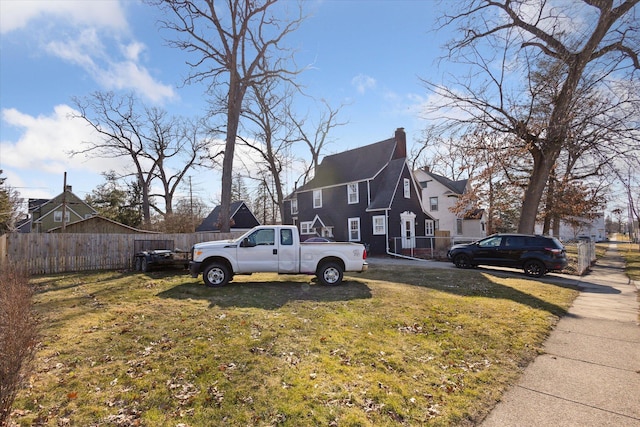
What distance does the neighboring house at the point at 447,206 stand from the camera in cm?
3925

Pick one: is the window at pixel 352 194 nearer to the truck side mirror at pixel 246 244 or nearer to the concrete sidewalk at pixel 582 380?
the truck side mirror at pixel 246 244

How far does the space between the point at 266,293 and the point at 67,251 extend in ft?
36.0

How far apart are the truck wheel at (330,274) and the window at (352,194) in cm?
1777

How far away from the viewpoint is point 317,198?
3183 cm

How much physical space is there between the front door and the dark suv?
8006 millimetres

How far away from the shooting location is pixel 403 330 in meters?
6.68

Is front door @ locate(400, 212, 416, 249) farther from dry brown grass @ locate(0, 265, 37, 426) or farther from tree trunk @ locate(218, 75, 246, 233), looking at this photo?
dry brown grass @ locate(0, 265, 37, 426)

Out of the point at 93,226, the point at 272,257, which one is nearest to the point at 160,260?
the point at 272,257

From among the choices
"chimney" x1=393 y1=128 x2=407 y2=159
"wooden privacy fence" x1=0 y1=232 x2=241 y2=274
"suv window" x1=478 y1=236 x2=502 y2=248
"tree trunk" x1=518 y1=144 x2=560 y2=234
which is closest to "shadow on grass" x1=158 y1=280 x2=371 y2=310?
"wooden privacy fence" x1=0 y1=232 x2=241 y2=274

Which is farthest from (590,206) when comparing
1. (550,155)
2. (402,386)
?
(402,386)

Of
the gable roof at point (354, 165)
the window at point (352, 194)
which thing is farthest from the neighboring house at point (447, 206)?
the window at point (352, 194)

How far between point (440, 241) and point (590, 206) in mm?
14164

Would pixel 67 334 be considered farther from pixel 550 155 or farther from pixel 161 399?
pixel 550 155

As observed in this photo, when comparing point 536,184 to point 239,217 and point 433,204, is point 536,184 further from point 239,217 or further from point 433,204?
point 239,217
